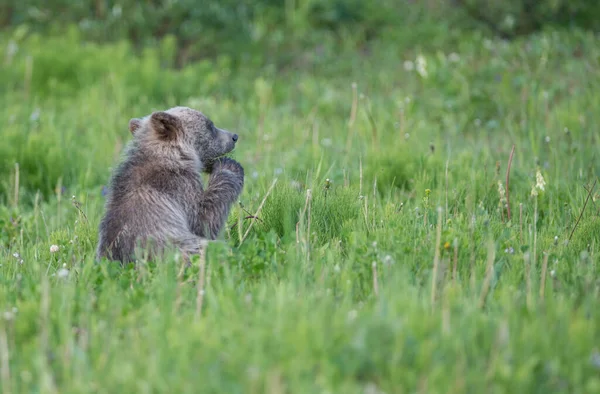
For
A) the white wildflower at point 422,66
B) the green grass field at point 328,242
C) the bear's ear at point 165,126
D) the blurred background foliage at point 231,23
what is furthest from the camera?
the blurred background foliage at point 231,23

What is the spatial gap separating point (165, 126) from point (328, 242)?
1598 mm

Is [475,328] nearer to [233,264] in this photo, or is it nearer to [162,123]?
[233,264]

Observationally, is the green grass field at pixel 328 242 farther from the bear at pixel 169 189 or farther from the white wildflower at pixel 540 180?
the bear at pixel 169 189

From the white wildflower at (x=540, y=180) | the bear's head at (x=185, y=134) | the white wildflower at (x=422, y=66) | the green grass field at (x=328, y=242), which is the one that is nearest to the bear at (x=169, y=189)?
the bear's head at (x=185, y=134)

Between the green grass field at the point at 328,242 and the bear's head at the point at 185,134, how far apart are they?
0.51m

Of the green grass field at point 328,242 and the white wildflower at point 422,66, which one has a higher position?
the white wildflower at point 422,66

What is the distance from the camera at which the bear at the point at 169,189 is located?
499 cm

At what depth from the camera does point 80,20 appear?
41.1 ft

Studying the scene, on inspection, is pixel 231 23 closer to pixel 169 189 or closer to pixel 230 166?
pixel 230 166

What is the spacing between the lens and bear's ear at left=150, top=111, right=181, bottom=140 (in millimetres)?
5672

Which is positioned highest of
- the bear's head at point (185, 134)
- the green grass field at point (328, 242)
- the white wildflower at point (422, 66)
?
the white wildflower at point (422, 66)

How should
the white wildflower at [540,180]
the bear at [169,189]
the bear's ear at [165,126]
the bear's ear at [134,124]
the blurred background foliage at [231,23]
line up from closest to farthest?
the bear at [169,189], the white wildflower at [540,180], the bear's ear at [165,126], the bear's ear at [134,124], the blurred background foliage at [231,23]

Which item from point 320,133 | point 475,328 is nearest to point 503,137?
point 320,133

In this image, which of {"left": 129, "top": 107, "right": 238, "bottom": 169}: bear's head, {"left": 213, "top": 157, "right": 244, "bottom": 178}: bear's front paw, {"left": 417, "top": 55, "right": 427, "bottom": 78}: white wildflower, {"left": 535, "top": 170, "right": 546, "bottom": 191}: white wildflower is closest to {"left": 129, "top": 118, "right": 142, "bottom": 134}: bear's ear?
{"left": 129, "top": 107, "right": 238, "bottom": 169}: bear's head
